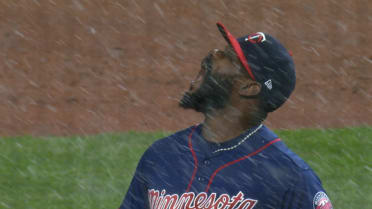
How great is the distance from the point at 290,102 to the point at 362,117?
1.26 metres

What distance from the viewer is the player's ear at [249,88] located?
9.95 feet

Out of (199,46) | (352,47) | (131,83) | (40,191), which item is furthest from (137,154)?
(352,47)

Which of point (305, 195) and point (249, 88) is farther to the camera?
point (249, 88)

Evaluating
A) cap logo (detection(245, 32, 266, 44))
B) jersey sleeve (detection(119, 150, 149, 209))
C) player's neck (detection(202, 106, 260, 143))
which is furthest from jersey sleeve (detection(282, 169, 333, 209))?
jersey sleeve (detection(119, 150, 149, 209))

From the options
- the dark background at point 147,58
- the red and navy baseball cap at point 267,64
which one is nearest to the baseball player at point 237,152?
the red and navy baseball cap at point 267,64

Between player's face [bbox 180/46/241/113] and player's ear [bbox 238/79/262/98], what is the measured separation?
4 centimetres

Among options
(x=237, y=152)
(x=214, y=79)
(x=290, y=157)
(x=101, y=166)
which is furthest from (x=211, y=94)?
(x=101, y=166)

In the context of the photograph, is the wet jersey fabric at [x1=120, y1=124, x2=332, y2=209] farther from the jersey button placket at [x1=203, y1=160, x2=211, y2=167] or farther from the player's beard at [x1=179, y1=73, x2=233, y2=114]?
the player's beard at [x1=179, y1=73, x2=233, y2=114]

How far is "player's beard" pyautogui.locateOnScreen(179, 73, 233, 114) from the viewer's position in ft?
9.86

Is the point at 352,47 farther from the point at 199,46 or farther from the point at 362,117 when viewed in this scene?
the point at 199,46

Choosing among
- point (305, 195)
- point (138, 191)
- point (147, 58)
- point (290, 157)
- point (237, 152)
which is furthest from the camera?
point (147, 58)

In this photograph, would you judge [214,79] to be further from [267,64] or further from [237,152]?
[237,152]

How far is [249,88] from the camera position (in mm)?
3039

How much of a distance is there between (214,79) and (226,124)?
0.74 feet
